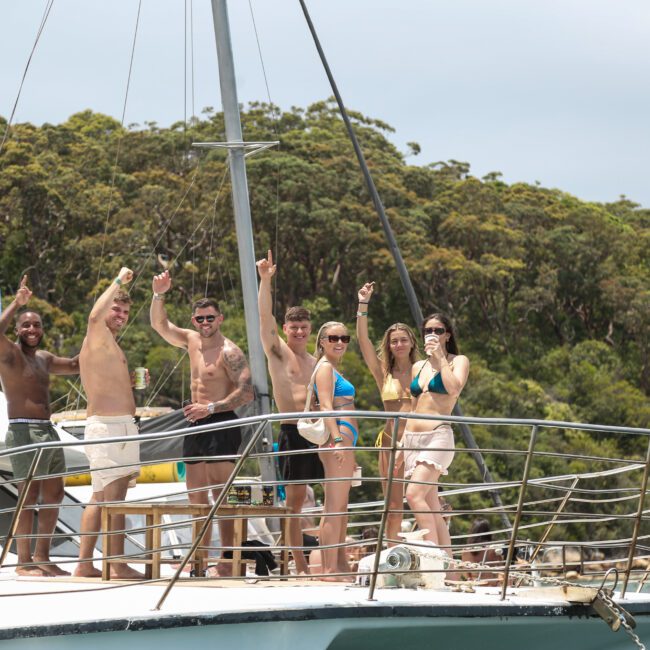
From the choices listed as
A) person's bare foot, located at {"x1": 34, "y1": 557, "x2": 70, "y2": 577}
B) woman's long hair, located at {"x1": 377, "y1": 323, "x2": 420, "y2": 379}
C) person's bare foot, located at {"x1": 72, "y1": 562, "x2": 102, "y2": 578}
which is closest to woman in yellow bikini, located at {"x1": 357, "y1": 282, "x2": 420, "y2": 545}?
woman's long hair, located at {"x1": 377, "y1": 323, "x2": 420, "y2": 379}

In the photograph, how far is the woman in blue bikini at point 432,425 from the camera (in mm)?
6676

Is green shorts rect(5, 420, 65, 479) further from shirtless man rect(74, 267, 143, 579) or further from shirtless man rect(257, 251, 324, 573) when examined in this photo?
shirtless man rect(257, 251, 324, 573)

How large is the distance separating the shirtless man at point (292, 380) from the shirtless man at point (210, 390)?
0.21m

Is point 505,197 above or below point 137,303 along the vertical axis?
above

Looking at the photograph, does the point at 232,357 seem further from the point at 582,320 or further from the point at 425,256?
the point at 582,320

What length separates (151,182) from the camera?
36.1 metres

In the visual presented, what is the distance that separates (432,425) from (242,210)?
2.94 m

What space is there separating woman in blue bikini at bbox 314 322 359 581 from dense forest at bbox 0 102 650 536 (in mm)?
23985

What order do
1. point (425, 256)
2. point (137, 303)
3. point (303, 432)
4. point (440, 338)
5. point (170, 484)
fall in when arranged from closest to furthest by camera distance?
point (303, 432) → point (440, 338) → point (170, 484) → point (137, 303) → point (425, 256)

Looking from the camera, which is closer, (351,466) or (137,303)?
(351,466)

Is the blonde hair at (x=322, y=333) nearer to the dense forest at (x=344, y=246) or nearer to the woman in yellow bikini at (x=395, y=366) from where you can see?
the woman in yellow bikini at (x=395, y=366)

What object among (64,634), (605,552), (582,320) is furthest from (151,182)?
(64,634)

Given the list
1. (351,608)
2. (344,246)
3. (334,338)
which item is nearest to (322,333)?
(334,338)

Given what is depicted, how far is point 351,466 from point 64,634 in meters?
2.00
